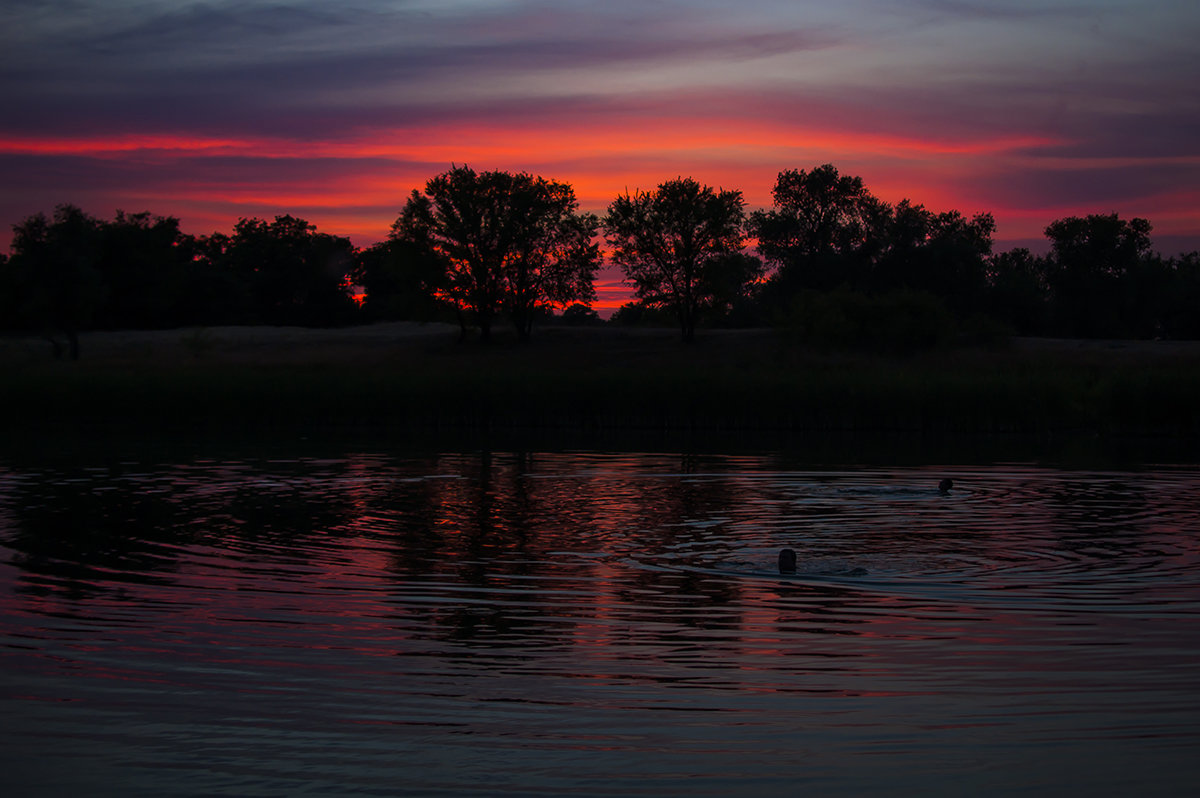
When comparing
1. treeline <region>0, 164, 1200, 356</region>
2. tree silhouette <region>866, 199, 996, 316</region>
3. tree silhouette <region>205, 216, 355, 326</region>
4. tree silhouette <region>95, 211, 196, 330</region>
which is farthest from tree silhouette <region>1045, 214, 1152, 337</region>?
tree silhouette <region>95, 211, 196, 330</region>

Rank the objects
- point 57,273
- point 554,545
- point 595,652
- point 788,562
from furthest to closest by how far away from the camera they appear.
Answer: point 57,273 → point 554,545 → point 788,562 → point 595,652

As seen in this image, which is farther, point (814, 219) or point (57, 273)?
point (814, 219)

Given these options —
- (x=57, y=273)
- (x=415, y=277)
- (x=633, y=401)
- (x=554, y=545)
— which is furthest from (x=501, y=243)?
(x=554, y=545)

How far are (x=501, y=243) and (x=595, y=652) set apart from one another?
257ft

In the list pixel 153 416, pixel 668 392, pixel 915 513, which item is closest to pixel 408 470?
pixel 915 513

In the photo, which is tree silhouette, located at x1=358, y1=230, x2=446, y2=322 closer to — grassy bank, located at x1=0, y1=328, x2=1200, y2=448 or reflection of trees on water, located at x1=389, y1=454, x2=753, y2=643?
grassy bank, located at x1=0, y1=328, x2=1200, y2=448

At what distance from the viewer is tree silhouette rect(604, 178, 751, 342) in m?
88.3

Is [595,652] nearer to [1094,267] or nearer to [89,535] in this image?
[89,535]

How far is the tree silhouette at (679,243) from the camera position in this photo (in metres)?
88.3

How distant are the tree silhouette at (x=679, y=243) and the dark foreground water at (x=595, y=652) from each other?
68.4 meters

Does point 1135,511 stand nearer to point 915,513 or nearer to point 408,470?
point 915,513

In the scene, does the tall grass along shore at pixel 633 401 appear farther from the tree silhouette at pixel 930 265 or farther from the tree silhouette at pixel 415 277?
the tree silhouette at pixel 930 265

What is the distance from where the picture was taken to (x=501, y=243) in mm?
86812

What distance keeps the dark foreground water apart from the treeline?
6283 centimetres
